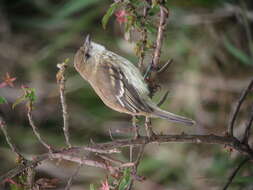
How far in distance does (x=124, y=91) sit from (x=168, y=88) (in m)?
1.91

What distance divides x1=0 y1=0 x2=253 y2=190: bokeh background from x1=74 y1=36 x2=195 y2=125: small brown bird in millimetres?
1220

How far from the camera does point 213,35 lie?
4.82 meters

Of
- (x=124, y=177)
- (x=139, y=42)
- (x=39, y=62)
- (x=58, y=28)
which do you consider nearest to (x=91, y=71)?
(x=139, y=42)

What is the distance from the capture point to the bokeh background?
4.73 meters

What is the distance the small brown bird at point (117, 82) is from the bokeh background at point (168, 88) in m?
1.22

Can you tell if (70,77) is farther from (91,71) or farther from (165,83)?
(91,71)

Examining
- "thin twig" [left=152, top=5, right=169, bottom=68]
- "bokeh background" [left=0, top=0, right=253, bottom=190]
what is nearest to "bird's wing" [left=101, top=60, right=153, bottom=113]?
"thin twig" [left=152, top=5, right=169, bottom=68]

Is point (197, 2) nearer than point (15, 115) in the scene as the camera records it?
Yes

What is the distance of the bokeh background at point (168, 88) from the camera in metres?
4.73

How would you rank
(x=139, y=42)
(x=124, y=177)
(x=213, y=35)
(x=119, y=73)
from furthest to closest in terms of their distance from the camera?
(x=213, y=35) → (x=119, y=73) → (x=139, y=42) → (x=124, y=177)

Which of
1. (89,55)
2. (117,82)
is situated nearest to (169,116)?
(117,82)

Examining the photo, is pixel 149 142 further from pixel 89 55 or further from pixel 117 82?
pixel 89 55

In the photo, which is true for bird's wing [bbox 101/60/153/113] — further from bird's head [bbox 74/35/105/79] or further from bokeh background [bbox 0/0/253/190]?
bokeh background [bbox 0/0/253/190]

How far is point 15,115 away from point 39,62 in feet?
2.40
